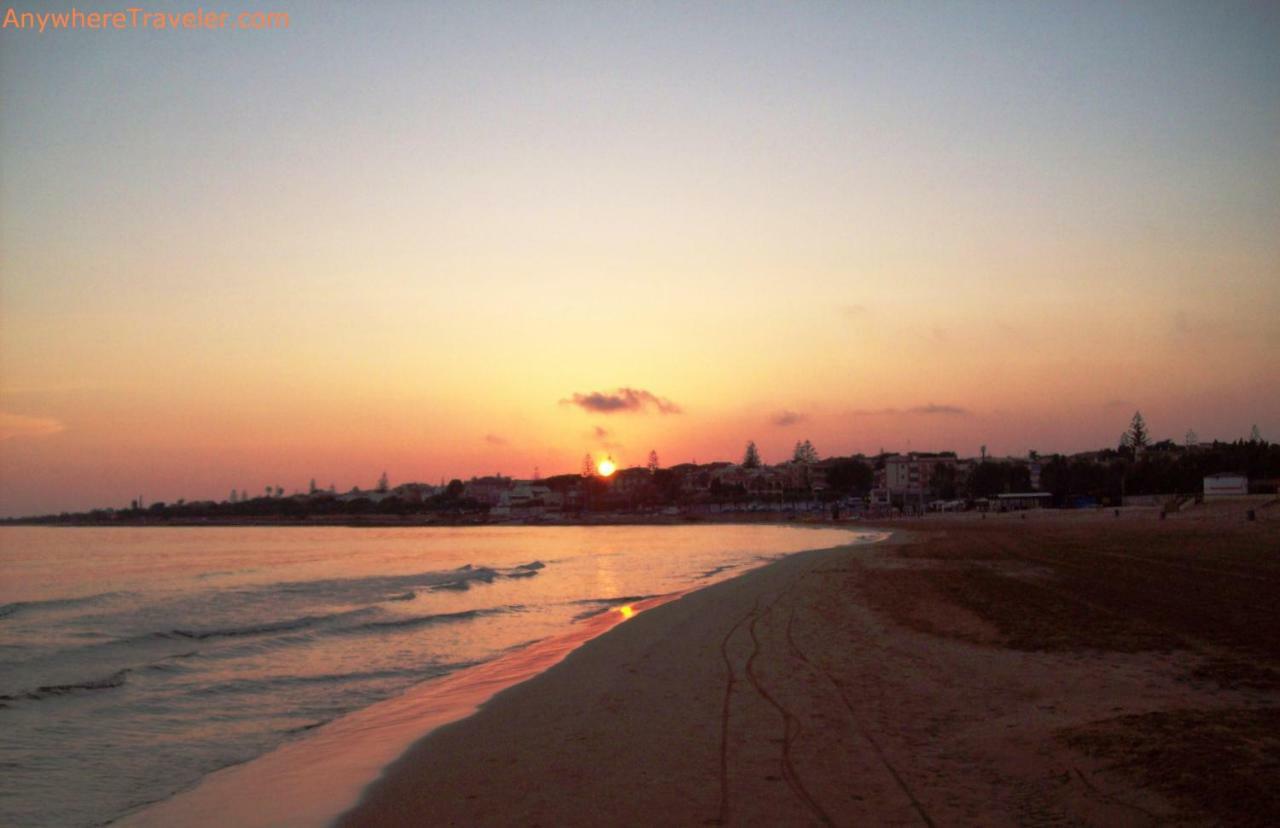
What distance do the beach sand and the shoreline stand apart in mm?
350

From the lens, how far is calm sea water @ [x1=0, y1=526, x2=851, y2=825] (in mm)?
8250

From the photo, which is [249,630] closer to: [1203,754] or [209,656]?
[209,656]

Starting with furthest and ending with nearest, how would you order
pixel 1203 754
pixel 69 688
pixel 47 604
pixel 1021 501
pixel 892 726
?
pixel 1021 501 → pixel 47 604 → pixel 69 688 → pixel 892 726 → pixel 1203 754

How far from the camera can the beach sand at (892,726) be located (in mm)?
5211

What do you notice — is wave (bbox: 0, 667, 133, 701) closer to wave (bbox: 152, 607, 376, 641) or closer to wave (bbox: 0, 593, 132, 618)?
wave (bbox: 152, 607, 376, 641)

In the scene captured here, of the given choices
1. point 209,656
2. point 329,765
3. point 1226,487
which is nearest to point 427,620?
point 209,656

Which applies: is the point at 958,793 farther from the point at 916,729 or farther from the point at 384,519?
the point at 384,519

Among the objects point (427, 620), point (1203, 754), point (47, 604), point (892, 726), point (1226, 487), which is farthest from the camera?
point (1226, 487)

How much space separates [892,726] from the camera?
7199 mm

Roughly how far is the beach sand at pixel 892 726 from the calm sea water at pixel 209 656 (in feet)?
8.47

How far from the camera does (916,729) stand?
707 centimetres

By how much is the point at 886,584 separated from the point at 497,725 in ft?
47.5

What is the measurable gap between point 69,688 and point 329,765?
6660 mm

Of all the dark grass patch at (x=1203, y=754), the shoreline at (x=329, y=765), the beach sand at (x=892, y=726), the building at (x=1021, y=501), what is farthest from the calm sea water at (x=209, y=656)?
the building at (x=1021, y=501)
